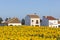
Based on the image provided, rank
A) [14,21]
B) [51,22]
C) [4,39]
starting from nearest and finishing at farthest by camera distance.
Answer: [4,39]
[14,21]
[51,22]

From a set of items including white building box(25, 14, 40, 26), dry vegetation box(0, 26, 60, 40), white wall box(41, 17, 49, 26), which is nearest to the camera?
dry vegetation box(0, 26, 60, 40)

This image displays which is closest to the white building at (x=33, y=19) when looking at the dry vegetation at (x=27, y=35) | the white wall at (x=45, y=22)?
the white wall at (x=45, y=22)

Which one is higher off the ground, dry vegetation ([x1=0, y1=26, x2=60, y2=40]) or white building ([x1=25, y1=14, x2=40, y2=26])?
dry vegetation ([x1=0, y1=26, x2=60, y2=40])

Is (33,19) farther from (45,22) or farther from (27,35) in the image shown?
(27,35)

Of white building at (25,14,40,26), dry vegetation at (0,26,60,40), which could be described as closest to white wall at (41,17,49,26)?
white building at (25,14,40,26)

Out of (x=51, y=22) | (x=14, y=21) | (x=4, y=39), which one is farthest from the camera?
(x=51, y=22)

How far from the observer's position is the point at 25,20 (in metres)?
72.6

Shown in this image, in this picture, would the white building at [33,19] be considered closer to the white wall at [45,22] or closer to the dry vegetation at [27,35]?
the white wall at [45,22]

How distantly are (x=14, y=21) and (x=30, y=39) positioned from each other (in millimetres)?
56972

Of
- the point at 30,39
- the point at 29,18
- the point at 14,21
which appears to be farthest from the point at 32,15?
the point at 30,39

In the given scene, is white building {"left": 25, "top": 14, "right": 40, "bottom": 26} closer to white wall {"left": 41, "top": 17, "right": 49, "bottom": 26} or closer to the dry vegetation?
white wall {"left": 41, "top": 17, "right": 49, "bottom": 26}

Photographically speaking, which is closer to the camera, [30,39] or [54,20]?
[30,39]

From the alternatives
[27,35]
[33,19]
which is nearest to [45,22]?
[33,19]

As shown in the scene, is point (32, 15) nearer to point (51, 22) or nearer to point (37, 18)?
point (37, 18)
